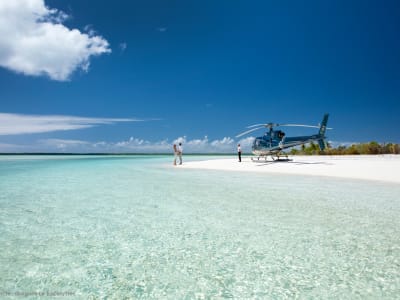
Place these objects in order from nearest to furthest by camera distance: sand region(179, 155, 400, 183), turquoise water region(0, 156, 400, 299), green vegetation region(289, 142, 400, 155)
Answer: turquoise water region(0, 156, 400, 299)
sand region(179, 155, 400, 183)
green vegetation region(289, 142, 400, 155)

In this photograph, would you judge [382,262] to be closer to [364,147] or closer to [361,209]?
[361,209]

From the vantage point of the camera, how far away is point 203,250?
3.47 m

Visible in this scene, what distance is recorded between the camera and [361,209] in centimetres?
576

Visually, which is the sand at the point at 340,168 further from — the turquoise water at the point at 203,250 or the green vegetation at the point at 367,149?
the green vegetation at the point at 367,149

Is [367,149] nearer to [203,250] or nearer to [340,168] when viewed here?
[340,168]

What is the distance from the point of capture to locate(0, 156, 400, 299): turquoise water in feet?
8.10

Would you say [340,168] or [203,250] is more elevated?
[340,168]

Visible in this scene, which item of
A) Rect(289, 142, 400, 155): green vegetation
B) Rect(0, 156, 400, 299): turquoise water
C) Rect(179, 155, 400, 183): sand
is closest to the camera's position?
Rect(0, 156, 400, 299): turquoise water

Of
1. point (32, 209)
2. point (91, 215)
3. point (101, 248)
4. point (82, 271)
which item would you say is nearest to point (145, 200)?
point (91, 215)

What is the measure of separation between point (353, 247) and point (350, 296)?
142cm

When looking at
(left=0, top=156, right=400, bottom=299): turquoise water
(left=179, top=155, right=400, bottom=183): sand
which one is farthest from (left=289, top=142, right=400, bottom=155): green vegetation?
(left=0, top=156, right=400, bottom=299): turquoise water

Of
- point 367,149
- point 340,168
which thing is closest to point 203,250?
point 340,168

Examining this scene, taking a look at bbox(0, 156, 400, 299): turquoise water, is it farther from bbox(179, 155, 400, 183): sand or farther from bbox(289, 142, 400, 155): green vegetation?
bbox(289, 142, 400, 155): green vegetation

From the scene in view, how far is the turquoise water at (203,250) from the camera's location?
247 centimetres
